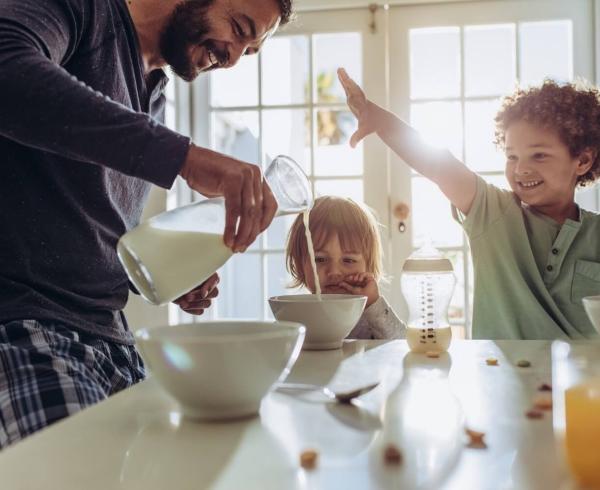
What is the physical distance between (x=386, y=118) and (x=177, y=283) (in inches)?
37.5

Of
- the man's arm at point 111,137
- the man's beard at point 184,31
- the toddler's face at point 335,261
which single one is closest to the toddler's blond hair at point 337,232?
the toddler's face at point 335,261

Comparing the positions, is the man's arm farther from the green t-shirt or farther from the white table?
the green t-shirt

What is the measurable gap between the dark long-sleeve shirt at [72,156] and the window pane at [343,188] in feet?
4.89

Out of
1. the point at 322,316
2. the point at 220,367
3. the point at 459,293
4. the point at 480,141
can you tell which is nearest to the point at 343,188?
the point at 480,141

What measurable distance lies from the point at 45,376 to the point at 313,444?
0.53 m

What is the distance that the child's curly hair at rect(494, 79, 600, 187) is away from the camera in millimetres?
1670

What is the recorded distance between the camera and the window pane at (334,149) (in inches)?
108

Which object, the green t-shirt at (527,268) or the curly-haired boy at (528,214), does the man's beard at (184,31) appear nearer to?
the curly-haired boy at (528,214)

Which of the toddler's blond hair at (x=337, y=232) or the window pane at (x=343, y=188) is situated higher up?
the window pane at (x=343, y=188)

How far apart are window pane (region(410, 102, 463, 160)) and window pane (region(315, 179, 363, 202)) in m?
0.34

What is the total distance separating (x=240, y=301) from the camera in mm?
2904

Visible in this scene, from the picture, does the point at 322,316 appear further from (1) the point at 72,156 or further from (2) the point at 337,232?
(2) the point at 337,232

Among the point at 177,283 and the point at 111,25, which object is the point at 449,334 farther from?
the point at 111,25

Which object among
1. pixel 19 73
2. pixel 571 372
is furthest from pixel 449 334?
pixel 19 73
